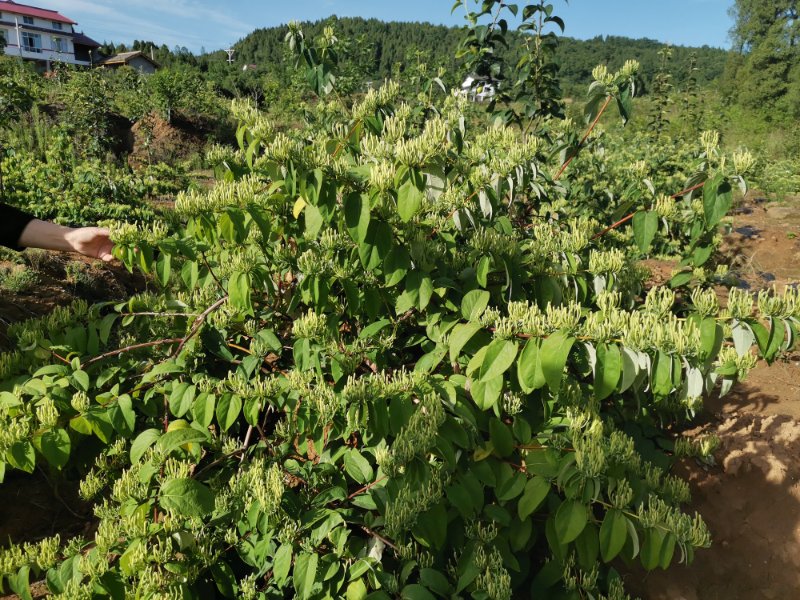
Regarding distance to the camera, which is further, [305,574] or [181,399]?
[181,399]

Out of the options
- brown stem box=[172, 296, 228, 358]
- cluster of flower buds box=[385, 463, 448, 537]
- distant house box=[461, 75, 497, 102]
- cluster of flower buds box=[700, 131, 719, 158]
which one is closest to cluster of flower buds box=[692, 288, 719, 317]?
cluster of flower buds box=[700, 131, 719, 158]

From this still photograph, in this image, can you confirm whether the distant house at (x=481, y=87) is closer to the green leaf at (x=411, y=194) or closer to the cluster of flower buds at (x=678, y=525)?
the green leaf at (x=411, y=194)

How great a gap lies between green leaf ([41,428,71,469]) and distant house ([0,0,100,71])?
194ft

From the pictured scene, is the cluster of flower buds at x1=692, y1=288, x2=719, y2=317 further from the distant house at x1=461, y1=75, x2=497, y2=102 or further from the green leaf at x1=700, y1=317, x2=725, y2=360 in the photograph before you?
the distant house at x1=461, y1=75, x2=497, y2=102

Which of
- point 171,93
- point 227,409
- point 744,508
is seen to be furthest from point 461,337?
point 171,93

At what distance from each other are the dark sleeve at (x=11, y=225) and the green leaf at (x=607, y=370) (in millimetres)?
2062

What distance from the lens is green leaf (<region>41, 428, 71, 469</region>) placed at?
4.94ft

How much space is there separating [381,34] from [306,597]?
7945 cm

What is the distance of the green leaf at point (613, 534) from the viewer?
137 cm

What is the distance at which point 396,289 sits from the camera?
2.09 meters

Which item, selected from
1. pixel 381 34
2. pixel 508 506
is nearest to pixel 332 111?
pixel 508 506

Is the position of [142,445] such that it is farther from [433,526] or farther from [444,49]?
[444,49]

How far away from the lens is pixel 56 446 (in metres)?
1.52

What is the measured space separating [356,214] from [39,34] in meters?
66.7
